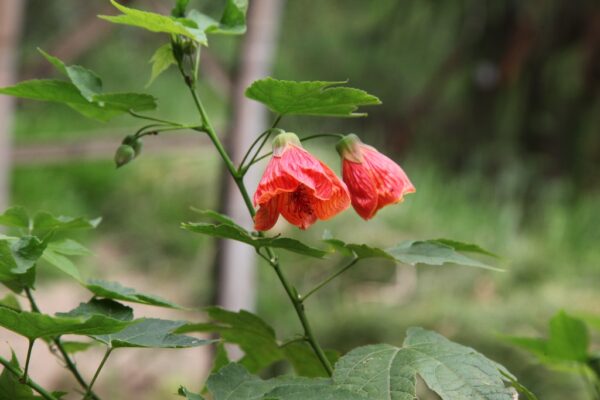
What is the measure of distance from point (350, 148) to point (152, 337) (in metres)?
0.20

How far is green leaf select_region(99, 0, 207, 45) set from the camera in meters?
0.45

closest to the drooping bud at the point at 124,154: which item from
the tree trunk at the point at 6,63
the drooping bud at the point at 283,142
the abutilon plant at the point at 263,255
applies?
the abutilon plant at the point at 263,255

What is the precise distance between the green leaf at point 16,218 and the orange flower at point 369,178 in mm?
213

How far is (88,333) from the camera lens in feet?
1.37

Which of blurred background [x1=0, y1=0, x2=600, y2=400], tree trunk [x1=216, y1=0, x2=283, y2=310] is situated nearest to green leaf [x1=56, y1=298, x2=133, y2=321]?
blurred background [x1=0, y1=0, x2=600, y2=400]

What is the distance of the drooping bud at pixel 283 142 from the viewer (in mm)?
543

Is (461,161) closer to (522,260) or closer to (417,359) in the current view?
(522,260)

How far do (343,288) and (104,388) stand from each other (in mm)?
885

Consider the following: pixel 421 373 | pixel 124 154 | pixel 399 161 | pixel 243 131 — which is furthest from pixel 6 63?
pixel 399 161

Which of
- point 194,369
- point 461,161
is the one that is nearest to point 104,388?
point 194,369

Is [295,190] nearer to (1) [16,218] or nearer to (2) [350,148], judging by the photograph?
(2) [350,148]

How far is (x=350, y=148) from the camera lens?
579 mm

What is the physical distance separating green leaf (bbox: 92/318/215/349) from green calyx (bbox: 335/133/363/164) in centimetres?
17

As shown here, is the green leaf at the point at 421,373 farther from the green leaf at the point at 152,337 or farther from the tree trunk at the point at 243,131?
the tree trunk at the point at 243,131
